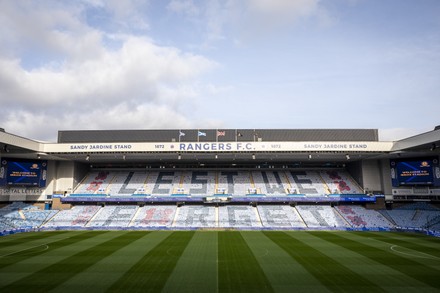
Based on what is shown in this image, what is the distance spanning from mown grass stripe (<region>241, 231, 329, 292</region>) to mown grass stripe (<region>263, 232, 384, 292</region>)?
0.47 meters

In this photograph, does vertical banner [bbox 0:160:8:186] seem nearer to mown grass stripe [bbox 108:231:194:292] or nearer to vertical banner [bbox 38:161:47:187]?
vertical banner [bbox 38:161:47:187]

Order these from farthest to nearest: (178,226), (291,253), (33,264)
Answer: (178,226)
(291,253)
(33,264)

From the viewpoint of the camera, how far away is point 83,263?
19938mm

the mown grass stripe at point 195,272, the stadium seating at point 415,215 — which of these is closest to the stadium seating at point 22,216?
the mown grass stripe at point 195,272

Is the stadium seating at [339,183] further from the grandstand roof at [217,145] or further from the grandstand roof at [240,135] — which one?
the grandstand roof at [240,135]

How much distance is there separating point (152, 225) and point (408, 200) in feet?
126

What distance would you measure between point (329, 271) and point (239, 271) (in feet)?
17.6

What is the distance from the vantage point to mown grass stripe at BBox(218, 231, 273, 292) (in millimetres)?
14695

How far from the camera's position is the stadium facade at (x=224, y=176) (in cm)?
4291

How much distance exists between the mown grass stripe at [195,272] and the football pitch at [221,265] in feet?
0.16

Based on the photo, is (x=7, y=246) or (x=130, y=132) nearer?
(x=7, y=246)

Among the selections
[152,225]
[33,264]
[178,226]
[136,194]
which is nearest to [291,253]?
[33,264]

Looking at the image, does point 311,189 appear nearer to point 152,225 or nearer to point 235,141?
point 235,141

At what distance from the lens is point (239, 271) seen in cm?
1769
